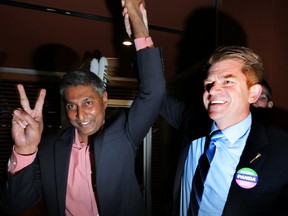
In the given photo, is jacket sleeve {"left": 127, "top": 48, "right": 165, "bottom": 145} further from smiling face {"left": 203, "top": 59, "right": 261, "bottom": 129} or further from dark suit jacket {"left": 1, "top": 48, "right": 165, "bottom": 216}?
smiling face {"left": 203, "top": 59, "right": 261, "bottom": 129}

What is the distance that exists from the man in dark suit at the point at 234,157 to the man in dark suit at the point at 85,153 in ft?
0.98

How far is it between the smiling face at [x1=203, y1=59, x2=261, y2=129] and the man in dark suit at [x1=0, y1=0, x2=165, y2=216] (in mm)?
271

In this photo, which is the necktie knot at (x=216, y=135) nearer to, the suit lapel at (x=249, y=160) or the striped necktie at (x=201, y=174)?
the striped necktie at (x=201, y=174)

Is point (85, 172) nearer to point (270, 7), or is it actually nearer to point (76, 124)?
point (76, 124)

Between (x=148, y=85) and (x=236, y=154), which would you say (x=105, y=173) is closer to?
(x=148, y=85)

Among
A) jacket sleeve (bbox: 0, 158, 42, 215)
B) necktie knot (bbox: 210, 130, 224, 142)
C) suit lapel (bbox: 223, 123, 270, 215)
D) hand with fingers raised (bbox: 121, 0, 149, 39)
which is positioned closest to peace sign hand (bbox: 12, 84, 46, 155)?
jacket sleeve (bbox: 0, 158, 42, 215)

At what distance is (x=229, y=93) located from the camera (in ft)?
4.28

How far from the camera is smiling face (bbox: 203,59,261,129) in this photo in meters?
1.31

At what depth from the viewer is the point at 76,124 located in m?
1.58

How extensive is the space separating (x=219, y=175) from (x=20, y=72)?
2.30 m

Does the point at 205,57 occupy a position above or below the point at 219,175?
above

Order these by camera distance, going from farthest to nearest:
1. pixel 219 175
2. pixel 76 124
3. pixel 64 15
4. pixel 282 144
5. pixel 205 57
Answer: pixel 205 57
pixel 64 15
pixel 76 124
pixel 219 175
pixel 282 144

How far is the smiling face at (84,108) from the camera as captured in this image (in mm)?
1556

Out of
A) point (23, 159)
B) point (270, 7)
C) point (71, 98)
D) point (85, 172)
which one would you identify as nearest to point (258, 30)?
point (270, 7)
